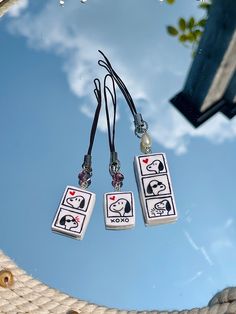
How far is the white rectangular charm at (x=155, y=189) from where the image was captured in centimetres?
192

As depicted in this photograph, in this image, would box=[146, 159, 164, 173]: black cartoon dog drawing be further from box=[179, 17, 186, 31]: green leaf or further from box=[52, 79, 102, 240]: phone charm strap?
box=[179, 17, 186, 31]: green leaf

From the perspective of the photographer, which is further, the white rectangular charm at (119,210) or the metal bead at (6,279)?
the white rectangular charm at (119,210)

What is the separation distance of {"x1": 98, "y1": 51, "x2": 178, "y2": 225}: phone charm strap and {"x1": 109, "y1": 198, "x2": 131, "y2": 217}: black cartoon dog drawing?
63mm

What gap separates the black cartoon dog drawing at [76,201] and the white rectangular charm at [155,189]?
0.24 m

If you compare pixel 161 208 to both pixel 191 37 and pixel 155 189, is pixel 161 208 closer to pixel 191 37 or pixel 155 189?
pixel 155 189

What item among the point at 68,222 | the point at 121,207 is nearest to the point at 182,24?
the point at 121,207

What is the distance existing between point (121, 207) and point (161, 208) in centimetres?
17

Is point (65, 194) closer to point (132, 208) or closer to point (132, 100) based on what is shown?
point (132, 208)

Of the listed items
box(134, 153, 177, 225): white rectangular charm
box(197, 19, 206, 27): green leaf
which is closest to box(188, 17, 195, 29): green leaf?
box(197, 19, 206, 27): green leaf

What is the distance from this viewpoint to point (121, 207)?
198 centimetres

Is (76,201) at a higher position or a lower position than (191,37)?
lower

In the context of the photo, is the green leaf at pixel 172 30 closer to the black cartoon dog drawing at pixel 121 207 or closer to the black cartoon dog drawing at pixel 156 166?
the black cartoon dog drawing at pixel 156 166

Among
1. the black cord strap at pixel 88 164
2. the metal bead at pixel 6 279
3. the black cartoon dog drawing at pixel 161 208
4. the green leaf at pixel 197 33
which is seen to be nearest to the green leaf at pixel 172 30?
the green leaf at pixel 197 33

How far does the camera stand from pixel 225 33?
7.20 feet
